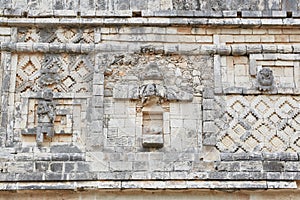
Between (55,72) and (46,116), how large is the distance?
0.62m

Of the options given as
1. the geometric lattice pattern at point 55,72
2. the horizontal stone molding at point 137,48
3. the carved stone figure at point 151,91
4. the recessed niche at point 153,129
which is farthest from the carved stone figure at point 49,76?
the recessed niche at point 153,129

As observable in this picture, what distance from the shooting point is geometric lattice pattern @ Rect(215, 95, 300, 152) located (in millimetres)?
8408

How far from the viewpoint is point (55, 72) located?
28.6 ft

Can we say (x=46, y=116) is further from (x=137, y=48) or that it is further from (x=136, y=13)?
(x=136, y=13)

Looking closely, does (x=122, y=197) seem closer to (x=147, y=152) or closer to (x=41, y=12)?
(x=147, y=152)

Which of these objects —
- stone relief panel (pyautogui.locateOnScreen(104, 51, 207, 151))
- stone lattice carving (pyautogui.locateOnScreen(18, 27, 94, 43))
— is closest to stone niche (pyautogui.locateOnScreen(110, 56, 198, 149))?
stone relief panel (pyautogui.locateOnScreen(104, 51, 207, 151))

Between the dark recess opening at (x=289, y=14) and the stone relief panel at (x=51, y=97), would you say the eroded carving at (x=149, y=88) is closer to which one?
the stone relief panel at (x=51, y=97)

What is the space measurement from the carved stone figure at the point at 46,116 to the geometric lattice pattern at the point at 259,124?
2025 millimetres

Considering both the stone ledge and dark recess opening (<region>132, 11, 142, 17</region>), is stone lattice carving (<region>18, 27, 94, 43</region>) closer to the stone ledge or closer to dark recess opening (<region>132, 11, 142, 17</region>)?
dark recess opening (<region>132, 11, 142, 17</region>)

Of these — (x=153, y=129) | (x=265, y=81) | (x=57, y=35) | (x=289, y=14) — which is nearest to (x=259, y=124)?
(x=265, y=81)

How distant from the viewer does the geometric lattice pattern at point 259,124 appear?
841 cm

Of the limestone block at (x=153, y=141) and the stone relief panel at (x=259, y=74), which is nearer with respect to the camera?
the limestone block at (x=153, y=141)

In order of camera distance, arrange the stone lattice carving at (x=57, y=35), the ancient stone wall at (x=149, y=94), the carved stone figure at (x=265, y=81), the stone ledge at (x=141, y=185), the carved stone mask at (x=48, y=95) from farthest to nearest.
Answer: the stone lattice carving at (x=57, y=35) < the carved stone figure at (x=265, y=81) < the carved stone mask at (x=48, y=95) < the ancient stone wall at (x=149, y=94) < the stone ledge at (x=141, y=185)

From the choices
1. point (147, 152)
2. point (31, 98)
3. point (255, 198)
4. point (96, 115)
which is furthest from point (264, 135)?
point (31, 98)
